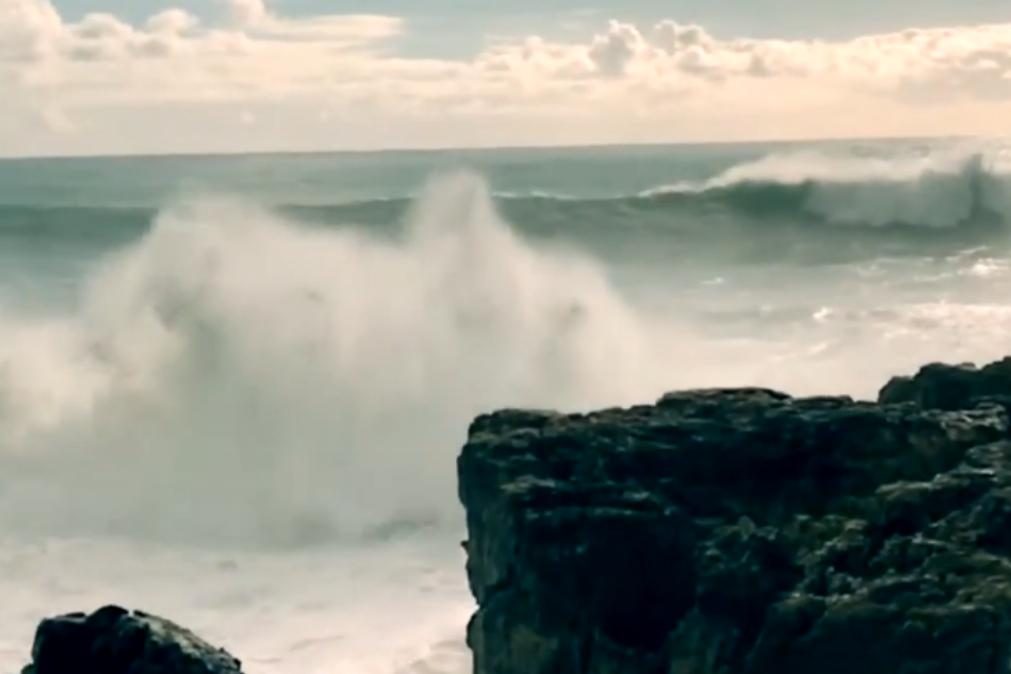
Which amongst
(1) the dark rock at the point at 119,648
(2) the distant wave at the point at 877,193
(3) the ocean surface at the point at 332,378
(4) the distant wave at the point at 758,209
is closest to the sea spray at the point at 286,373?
(3) the ocean surface at the point at 332,378

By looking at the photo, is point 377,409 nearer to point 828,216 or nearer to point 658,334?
point 658,334

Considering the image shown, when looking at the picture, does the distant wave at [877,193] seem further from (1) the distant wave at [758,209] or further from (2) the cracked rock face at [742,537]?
(2) the cracked rock face at [742,537]

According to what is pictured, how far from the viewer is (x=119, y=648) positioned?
557cm

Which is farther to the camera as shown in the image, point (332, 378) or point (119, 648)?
point (332, 378)

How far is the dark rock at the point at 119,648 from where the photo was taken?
5492mm

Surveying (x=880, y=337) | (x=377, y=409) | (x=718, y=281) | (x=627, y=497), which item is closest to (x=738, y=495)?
(x=627, y=497)

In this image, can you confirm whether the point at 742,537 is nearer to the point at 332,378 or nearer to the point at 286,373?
the point at 332,378

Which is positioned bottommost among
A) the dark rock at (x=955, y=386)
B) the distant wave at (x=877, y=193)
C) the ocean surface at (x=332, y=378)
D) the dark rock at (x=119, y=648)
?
the dark rock at (x=119, y=648)

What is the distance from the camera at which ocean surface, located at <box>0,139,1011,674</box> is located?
1320 centimetres

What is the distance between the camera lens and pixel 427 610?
40.1ft

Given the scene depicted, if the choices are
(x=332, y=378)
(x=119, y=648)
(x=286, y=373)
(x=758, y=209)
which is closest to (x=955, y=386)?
(x=119, y=648)

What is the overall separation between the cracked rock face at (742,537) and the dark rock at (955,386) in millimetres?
171

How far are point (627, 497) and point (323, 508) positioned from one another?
32.4 ft

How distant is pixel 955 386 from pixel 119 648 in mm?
4410
